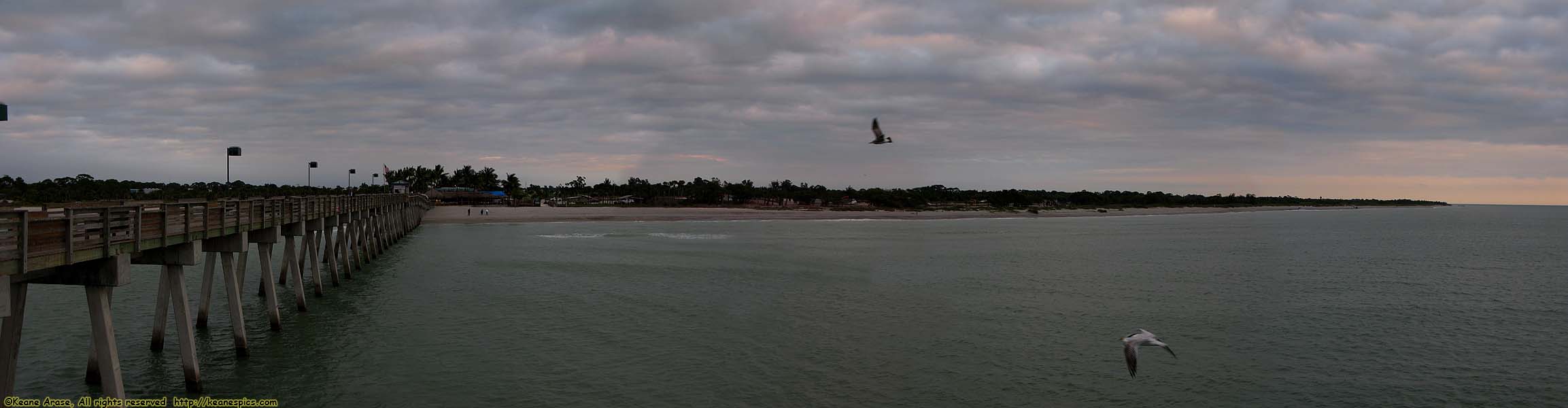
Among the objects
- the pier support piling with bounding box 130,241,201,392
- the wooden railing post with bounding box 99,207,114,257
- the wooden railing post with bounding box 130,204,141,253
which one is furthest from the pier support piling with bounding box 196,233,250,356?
the wooden railing post with bounding box 99,207,114,257

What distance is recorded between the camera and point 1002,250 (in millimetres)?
62156

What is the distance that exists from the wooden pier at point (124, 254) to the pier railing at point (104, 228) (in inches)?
0.6

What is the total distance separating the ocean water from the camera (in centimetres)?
1925

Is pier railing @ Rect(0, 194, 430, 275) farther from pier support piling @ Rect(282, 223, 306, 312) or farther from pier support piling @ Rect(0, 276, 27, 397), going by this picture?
pier support piling @ Rect(282, 223, 306, 312)

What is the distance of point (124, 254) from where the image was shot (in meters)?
14.3

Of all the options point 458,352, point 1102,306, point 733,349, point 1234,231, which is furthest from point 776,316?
point 1234,231

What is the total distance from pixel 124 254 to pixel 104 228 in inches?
34.4

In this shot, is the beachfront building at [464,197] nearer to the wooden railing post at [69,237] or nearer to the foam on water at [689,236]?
the foam on water at [689,236]

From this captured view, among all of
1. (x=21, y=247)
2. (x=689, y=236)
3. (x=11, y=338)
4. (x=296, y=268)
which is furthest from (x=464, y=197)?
(x=21, y=247)

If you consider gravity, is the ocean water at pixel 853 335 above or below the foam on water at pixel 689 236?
below

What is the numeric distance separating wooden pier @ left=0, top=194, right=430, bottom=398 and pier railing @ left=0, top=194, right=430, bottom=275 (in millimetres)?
16

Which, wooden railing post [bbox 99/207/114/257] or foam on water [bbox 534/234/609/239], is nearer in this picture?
wooden railing post [bbox 99/207/114/257]

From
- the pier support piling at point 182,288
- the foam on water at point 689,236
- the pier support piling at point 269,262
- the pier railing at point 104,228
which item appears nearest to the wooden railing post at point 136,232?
the pier railing at point 104,228

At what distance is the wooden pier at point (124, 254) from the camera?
39.7 feet
